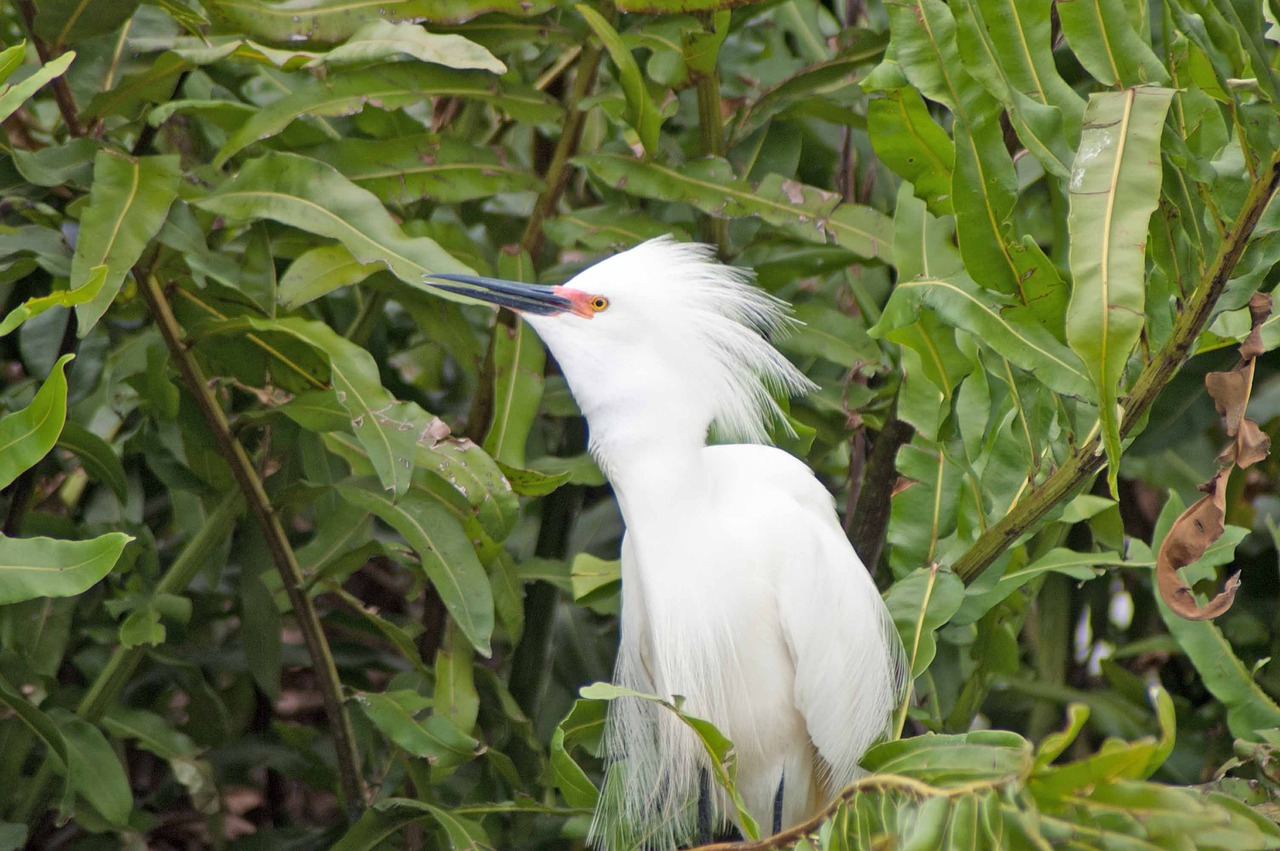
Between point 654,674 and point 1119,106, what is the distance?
4.08 feet

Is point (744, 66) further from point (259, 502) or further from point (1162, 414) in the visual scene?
point (259, 502)

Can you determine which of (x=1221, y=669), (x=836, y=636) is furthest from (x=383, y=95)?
(x=1221, y=669)

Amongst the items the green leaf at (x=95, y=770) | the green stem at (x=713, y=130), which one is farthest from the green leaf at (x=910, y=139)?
the green leaf at (x=95, y=770)

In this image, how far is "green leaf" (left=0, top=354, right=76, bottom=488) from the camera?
1.21 metres

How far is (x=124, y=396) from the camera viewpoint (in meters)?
2.04

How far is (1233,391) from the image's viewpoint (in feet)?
3.66

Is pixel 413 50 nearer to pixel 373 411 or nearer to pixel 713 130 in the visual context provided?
pixel 373 411

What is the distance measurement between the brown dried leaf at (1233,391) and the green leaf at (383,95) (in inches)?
48.3

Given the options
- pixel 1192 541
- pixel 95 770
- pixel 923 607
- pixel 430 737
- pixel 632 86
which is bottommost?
pixel 95 770

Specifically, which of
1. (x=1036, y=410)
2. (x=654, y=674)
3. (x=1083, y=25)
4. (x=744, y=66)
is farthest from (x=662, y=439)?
(x=744, y=66)

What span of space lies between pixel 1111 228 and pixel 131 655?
5.22 ft

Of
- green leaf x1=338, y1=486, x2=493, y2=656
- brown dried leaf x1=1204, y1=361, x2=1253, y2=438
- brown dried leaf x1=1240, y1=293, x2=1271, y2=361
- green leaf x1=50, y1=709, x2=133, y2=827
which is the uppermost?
brown dried leaf x1=1240, y1=293, x2=1271, y2=361

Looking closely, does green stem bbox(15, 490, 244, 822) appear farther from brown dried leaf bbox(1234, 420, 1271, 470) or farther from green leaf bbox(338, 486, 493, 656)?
brown dried leaf bbox(1234, 420, 1271, 470)

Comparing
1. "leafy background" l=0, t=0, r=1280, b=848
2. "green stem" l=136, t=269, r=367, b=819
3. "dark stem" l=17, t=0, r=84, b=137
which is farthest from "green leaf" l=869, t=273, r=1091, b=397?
"dark stem" l=17, t=0, r=84, b=137
